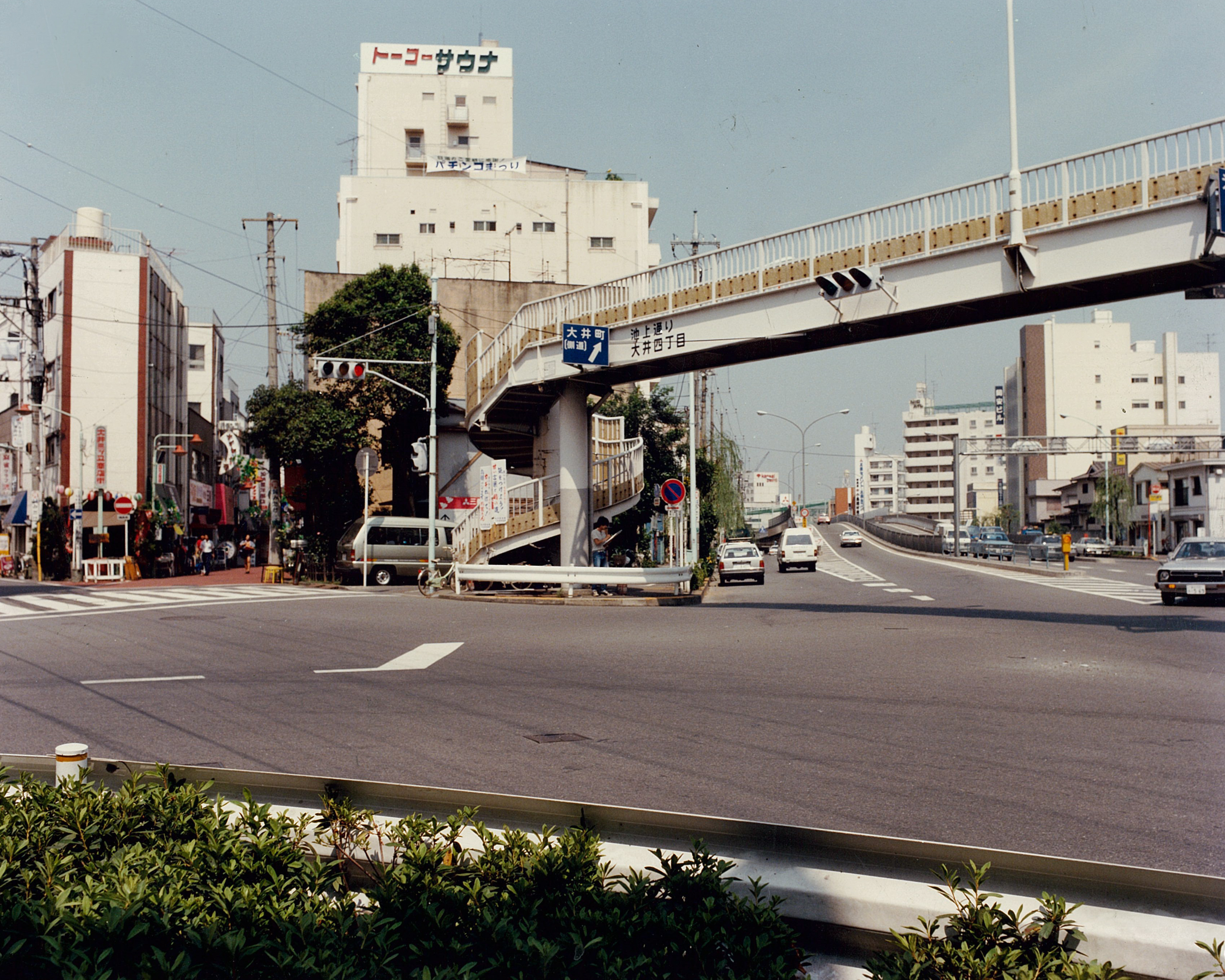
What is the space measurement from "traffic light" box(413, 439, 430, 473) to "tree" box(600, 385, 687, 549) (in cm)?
1642

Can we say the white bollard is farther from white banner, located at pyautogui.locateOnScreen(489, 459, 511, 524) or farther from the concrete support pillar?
white banner, located at pyautogui.locateOnScreen(489, 459, 511, 524)

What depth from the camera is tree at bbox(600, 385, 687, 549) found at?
47.8m

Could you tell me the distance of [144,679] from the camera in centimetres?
1140

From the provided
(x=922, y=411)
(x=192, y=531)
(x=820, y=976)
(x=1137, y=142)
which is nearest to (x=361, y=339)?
(x=192, y=531)

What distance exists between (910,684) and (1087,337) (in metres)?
121

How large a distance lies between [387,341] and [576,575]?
23199 mm

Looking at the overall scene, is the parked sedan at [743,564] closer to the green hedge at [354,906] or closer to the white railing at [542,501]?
the white railing at [542,501]

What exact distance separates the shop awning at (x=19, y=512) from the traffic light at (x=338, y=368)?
109ft

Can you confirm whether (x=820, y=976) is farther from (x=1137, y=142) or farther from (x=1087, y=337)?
(x=1087, y=337)

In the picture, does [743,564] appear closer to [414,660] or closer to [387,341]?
[387,341]

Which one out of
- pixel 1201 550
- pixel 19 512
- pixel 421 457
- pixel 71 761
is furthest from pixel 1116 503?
pixel 71 761

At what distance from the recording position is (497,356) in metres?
28.9

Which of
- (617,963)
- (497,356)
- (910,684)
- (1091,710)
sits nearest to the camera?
(617,963)

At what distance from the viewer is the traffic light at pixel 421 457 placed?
3088 centimetres
